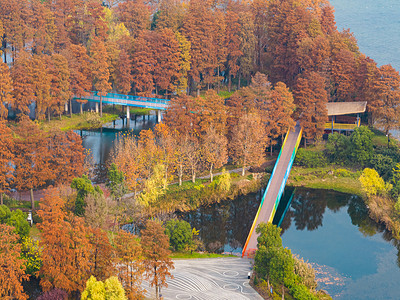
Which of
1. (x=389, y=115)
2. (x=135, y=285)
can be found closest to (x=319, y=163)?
(x=389, y=115)

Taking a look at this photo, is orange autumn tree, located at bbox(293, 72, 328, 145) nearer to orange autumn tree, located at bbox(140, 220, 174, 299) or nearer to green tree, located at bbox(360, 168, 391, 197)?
green tree, located at bbox(360, 168, 391, 197)

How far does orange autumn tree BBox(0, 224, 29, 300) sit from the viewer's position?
157 feet

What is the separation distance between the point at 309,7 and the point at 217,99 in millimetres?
35091

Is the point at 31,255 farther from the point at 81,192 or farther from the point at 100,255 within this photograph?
the point at 81,192

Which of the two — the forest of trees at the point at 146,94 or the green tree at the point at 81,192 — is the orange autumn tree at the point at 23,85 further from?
the green tree at the point at 81,192

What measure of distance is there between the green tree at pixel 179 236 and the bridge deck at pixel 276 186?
5.68m

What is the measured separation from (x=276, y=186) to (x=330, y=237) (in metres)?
10.5

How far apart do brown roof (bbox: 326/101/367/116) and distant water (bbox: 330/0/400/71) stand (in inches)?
1776

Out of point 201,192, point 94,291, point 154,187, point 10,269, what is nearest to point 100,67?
point 201,192

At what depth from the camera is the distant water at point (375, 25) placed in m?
137

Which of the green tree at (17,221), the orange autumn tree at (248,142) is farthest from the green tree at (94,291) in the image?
the orange autumn tree at (248,142)

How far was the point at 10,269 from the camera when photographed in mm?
47906

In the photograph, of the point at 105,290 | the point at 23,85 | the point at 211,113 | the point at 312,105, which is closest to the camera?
the point at 105,290

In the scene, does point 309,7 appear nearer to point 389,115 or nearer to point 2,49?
point 389,115
